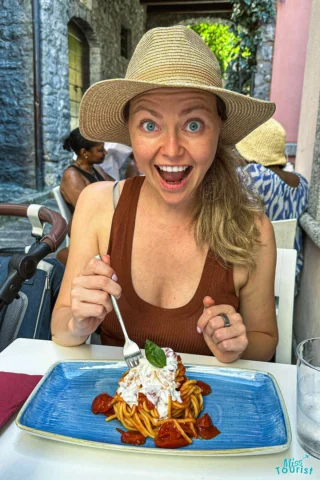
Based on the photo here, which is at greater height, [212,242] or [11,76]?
[11,76]

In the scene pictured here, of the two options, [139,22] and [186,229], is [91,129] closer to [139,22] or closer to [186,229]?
[186,229]

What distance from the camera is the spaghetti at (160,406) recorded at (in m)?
0.87

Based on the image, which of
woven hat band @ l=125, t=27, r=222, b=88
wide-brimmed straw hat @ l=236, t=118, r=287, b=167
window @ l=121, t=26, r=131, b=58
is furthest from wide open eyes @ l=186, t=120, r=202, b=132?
window @ l=121, t=26, r=131, b=58

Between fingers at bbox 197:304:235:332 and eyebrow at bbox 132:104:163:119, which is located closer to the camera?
fingers at bbox 197:304:235:332

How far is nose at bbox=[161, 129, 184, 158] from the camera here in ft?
4.08

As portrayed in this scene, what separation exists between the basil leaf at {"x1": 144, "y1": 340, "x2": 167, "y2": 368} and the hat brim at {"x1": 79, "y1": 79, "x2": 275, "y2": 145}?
0.69 meters

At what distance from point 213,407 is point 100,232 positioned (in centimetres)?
74

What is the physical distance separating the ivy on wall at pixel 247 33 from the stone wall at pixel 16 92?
11.6 ft

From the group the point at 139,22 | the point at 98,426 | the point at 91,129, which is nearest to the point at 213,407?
the point at 98,426

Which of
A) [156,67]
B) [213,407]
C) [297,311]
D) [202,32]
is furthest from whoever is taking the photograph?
[202,32]

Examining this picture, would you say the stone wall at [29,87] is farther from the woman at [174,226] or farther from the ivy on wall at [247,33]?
the woman at [174,226]

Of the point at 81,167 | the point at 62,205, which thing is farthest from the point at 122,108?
the point at 81,167

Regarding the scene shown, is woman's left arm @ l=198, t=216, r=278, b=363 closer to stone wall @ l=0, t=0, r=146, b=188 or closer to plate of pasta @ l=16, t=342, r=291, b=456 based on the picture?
plate of pasta @ l=16, t=342, r=291, b=456

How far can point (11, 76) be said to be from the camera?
7203mm
